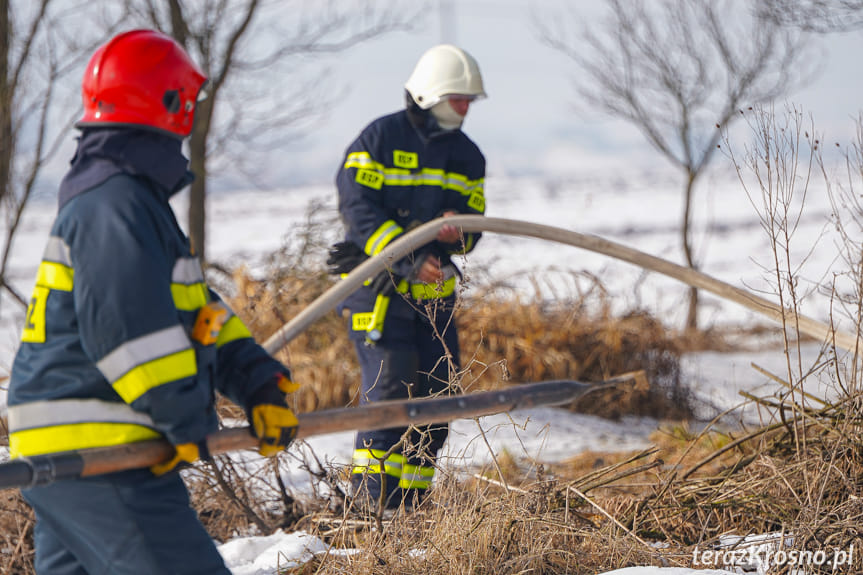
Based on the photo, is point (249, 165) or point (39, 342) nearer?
point (39, 342)

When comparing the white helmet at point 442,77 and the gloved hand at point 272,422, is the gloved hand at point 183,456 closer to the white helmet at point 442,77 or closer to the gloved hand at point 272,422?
the gloved hand at point 272,422

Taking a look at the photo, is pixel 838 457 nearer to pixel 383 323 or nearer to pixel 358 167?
pixel 383 323

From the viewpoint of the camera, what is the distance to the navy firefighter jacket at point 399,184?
399 centimetres

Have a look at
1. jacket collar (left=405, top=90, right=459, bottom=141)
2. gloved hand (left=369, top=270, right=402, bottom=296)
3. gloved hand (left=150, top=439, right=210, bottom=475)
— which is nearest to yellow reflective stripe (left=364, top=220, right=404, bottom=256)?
gloved hand (left=369, top=270, right=402, bottom=296)

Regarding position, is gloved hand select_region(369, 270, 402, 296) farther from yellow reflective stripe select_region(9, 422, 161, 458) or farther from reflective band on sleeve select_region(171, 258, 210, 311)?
yellow reflective stripe select_region(9, 422, 161, 458)

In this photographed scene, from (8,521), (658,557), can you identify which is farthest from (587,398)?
(8,521)

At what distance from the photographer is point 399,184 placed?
13.6 ft

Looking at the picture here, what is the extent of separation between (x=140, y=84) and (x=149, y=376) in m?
0.71

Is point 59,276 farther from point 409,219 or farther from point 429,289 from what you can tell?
point 409,219

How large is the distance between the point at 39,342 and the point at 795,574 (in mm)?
2278

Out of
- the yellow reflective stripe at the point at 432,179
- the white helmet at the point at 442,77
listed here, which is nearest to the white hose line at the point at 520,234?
the yellow reflective stripe at the point at 432,179

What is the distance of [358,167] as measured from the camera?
407cm

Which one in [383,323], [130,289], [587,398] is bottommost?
[587,398]

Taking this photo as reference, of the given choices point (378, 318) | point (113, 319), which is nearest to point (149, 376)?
point (113, 319)
